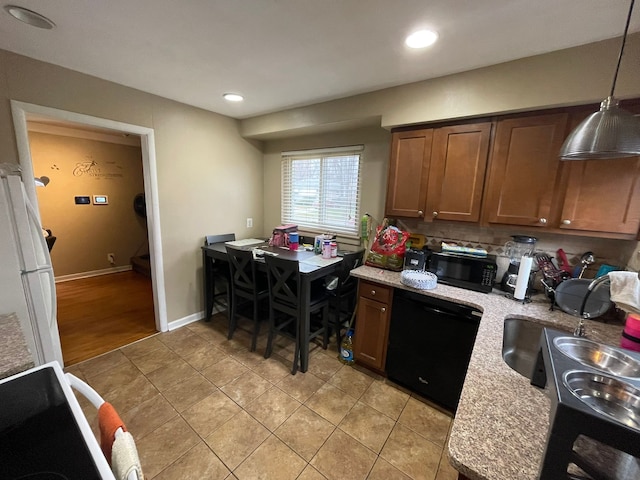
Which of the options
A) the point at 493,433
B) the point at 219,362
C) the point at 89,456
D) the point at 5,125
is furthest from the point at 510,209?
the point at 5,125

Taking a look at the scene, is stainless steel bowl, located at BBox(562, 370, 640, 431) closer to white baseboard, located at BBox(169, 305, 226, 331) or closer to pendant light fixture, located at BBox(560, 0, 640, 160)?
pendant light fixture, located at BBox(560, 0, 640, 160)

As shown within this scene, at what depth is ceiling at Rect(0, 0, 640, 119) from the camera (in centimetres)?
124

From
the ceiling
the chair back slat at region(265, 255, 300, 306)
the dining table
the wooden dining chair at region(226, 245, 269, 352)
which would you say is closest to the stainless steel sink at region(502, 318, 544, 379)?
the dining table

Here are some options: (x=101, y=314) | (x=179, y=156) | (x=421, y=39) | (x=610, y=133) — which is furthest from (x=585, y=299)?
(x=101, y=314)

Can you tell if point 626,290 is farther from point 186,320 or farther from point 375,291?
point 186,320

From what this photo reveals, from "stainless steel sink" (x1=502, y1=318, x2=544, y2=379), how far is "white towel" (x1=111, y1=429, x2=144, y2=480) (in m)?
1.81

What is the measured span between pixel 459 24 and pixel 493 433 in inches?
69.9

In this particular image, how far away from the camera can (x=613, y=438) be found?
51cm

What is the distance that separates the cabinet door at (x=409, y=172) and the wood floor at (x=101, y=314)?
291 centimetres

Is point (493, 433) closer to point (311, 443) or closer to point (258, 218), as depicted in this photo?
point (311, 443)

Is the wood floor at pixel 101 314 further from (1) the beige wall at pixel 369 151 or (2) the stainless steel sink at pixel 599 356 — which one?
(2) the stainless steel sink at pixel 599 356

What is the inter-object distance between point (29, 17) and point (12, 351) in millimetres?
1702

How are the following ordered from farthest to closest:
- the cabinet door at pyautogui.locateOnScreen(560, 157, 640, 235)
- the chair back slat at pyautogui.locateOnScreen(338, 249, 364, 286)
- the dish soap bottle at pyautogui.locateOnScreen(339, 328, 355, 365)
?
1. the chair back slat at pyautogui.locateOnScreen(338, 249, 364, 286)
2. the dish soap bottle at pyautogui.locateOnScreen(339, 328, 355, 365)
3. the cabinet door at pyautogui.locateOnScreen(560, 157, 640, 235)

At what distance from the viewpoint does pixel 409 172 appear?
215 centimetres
